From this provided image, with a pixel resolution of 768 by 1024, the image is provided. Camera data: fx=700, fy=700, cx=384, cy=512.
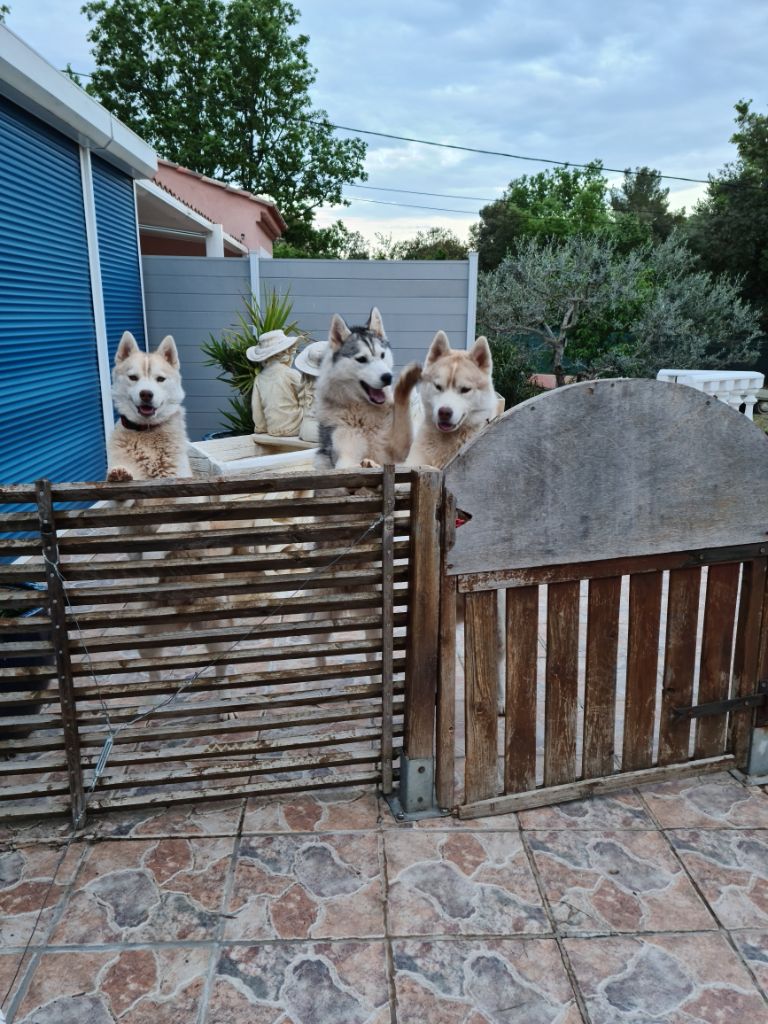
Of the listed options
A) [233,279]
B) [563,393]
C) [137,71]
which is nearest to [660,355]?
[233,279]

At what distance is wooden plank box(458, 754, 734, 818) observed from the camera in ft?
9.41

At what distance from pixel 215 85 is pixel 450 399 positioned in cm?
3178

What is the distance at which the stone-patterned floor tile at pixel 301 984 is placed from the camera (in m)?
2.01

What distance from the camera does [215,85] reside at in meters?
29.2

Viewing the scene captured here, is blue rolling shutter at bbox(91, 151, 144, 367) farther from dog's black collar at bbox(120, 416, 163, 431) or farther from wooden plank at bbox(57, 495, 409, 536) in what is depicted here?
A: wooden plank at bbox(57, 495, 409, 536)

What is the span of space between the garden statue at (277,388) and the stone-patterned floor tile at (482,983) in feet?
17.3

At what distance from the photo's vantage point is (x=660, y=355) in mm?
15422

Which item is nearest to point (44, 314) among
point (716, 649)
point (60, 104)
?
point (60, 104)

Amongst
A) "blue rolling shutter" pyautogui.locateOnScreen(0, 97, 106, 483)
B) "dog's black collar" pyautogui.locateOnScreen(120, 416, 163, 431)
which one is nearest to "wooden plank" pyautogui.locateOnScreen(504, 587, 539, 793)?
"dog's black collar" pyautogui.locateOnScreen(120, 416, 163, 431)

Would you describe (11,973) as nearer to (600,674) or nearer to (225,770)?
(225,770)

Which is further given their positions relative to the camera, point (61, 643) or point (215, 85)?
point (215, 85)

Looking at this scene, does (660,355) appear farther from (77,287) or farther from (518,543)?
(518,543)

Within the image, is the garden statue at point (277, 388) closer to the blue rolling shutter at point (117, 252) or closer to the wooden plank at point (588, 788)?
the blue rolling shutter at point (117, 252)

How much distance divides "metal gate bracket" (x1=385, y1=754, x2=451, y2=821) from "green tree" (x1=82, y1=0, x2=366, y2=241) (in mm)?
31260
